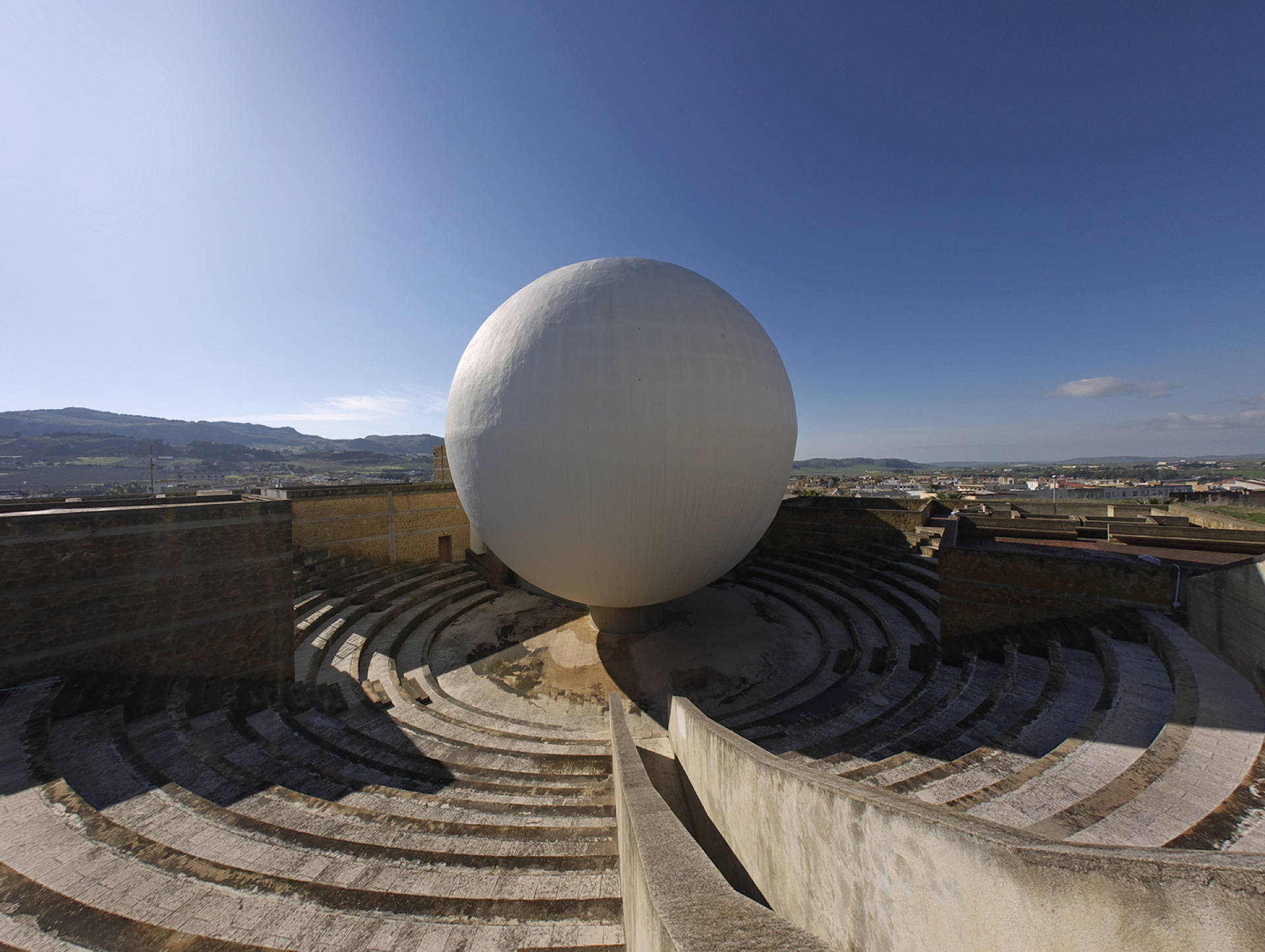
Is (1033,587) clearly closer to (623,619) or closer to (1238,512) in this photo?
(623,619)

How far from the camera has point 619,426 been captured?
29.3 feet

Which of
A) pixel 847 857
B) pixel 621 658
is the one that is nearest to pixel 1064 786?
pixel 847 857

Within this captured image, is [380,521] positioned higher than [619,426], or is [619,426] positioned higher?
[619,426]

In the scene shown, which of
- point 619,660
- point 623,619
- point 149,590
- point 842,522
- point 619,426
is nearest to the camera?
point 149,590

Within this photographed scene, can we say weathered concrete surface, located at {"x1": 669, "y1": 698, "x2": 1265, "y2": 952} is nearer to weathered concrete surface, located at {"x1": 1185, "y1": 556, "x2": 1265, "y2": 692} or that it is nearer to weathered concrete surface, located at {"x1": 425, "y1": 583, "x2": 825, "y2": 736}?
weathered concrete surface, located at {"x1": 425, "y1": 583, "x2": 825, "y2": 736}

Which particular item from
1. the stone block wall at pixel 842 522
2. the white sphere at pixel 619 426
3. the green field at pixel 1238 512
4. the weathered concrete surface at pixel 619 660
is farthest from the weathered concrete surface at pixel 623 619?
the green field at pixel 1238 512

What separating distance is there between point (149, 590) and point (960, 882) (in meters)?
12.7

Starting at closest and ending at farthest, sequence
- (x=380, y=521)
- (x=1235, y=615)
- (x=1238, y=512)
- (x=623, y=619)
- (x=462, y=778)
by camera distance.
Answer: (x=1235, y=615) → (x=462, y=778) → (x=623, y=619) → (x=1238, y=512) → (x=380, y=521)

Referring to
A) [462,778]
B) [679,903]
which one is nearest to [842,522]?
[462,778]

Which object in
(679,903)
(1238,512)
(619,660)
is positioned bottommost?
(619,660)

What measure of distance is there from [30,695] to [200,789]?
3.65 metres

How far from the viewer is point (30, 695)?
705cm

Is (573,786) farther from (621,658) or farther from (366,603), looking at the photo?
(366,603)

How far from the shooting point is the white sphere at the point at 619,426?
905 centimetres
